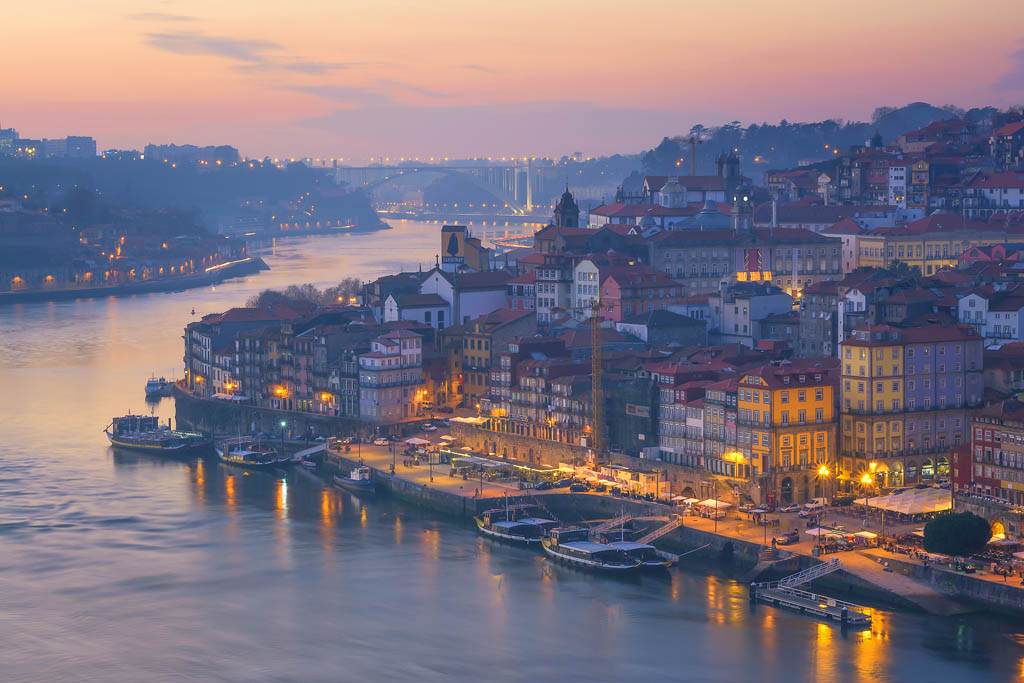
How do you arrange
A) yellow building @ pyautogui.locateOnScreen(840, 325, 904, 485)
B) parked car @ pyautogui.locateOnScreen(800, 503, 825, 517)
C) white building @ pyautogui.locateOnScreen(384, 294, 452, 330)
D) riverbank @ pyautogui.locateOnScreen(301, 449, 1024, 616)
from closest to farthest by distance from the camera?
1. riverbank @ pyautogui.locateOnScreen(301, 449, 1024, 616)
2. parked car @ pyautogui.locateOnScreen(800, 503, 825, 517)
3. yellow building @ pyautogui.locateOnScreen(840, 325, 904, 485)
4. white building @ pyautogui.locateOnScreen(384, 294, 452, 330)

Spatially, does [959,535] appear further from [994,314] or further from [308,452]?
[308,452]

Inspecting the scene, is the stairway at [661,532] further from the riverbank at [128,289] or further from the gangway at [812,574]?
the riverbank at [128,289]

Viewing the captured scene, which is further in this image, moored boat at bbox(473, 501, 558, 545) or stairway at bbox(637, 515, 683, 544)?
moored boat at bbox(473, 501, 558, 545)

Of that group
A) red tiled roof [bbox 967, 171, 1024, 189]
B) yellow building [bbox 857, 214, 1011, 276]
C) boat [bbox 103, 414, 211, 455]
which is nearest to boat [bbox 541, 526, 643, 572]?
boat [bbox 103, 414, 211, 455]

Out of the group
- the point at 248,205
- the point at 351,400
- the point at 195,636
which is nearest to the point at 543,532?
the point at 195,636

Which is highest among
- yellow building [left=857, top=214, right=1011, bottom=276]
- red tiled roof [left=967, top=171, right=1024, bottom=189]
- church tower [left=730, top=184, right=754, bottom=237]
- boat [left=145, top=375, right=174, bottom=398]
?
red tiled roof [left=967, top=171, right=1024, bottom=189]

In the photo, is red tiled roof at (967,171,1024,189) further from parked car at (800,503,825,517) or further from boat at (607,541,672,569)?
boat at (607,541,672,569)
